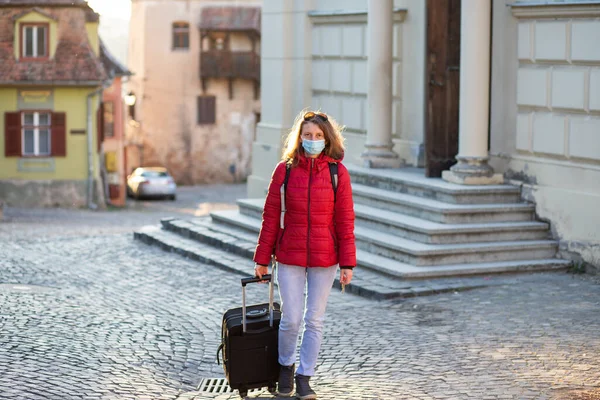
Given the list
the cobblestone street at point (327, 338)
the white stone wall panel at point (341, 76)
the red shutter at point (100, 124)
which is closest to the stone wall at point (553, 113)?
the cobblestone street at point (327, 338)

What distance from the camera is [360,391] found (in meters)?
7.89

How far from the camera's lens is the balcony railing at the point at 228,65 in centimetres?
6059

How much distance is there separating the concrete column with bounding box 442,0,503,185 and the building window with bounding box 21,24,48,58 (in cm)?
2756

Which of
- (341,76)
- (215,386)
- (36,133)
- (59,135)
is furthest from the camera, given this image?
(59,135)

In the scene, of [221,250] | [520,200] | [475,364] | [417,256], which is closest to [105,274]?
[221,250]

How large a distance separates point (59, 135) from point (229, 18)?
22776mm

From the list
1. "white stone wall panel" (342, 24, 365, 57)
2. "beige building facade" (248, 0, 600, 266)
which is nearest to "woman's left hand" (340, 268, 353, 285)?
"beige building facade" (248, 0, 600, 266)

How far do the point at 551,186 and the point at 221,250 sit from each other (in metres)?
Result: 4.47

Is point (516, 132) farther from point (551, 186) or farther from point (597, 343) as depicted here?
point (597, 343)

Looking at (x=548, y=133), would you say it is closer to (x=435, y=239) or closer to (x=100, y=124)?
(x=435, y=239)

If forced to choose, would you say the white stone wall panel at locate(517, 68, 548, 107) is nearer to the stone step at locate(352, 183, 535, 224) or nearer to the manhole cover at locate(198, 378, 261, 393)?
the stone step at locate(352, 183, 535, 224)

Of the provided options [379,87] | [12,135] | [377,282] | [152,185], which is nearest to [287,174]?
[377,282]

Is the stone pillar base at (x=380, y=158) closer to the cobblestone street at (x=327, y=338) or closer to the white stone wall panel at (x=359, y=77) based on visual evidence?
the white stone wall panel at (x=359, y=77)

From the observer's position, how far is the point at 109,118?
152ft
